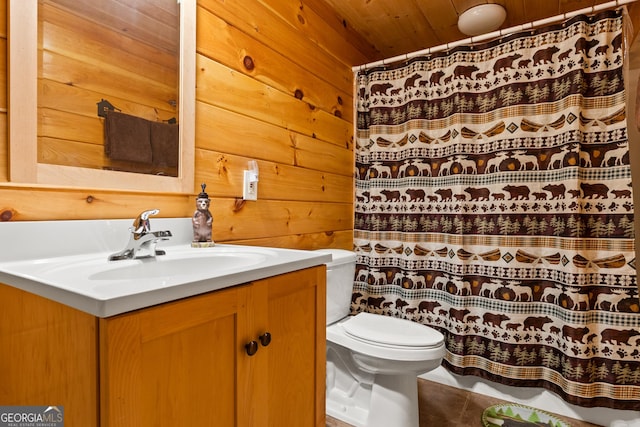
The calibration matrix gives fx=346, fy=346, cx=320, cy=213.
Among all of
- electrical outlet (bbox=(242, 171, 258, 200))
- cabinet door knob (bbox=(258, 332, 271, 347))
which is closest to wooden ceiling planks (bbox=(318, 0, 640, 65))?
electrical outlet (bbox=(242, 171, 258, 200))

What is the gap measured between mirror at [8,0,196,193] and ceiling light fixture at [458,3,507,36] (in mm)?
1564

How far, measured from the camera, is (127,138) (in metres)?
1.08

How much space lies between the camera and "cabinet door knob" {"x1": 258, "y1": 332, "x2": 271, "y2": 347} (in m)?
0.78

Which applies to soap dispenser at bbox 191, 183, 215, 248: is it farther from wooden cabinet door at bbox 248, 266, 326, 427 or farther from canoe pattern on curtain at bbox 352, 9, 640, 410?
canoe pattern on curtain at bbox 352, 9, 640, 410

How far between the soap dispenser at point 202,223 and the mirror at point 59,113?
9 centimetres

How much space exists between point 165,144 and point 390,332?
1169 millimetres

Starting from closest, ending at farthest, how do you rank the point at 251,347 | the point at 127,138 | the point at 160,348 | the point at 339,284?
the point at 160,348, the point at 251,347, the point at 127,138, the point at 339,284

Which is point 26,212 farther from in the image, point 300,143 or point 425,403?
point 425,403

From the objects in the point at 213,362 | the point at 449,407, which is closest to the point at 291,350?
the point at 213,362

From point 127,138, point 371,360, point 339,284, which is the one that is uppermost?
point 127,138

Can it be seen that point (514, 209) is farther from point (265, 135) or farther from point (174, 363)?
point (174, 363)

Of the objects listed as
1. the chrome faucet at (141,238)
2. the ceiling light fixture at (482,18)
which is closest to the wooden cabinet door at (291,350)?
the chrome faucet at (141,238)

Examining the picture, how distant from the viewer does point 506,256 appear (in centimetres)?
174

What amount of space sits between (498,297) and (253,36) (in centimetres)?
172
